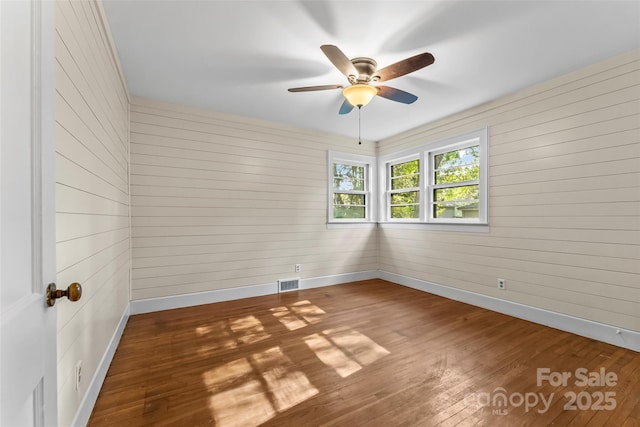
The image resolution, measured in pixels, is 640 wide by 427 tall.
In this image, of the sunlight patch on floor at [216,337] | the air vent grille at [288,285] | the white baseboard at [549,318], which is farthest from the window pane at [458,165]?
the sunlight patch on floor at [216,337]

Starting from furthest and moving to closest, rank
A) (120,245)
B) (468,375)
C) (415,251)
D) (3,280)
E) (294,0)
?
(415,251), (120,245), (468,375), (294,0), (3,280)

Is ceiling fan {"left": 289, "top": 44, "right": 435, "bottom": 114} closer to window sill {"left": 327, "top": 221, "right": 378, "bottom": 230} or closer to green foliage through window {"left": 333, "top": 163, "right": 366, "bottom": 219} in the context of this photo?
green foliage through window {"left": 333, "top": 163, "right": 366, "bottom": 219}

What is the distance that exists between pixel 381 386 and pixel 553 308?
2.32m

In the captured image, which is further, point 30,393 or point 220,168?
point 220,168

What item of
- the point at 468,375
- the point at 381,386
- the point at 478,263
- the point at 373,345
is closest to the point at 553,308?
the point at 478,263

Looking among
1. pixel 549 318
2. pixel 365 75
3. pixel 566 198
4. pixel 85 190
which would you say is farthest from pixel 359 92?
pixel 549 318

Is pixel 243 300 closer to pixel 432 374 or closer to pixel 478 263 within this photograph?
pixel 432 374

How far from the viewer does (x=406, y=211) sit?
195 inches

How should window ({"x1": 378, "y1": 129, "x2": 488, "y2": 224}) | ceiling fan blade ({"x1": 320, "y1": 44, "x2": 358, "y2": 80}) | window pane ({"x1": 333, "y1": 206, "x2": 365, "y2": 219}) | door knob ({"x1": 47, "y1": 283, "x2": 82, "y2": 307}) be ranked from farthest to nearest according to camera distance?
window pane ({"x1": 333, "y1": 206, "x2": 365, "y2": 219}), window ({"x1": 378, "y1": 129, "x2": 488, "y2": 224}), ceiling fan blade ({"x1": 320, "y1": 44, "x2": 358, "y2": 80}), door knob ({"x1": 47, "y1": 283, "x2": 82, "y2": 307})

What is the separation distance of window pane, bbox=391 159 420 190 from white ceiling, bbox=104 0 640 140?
150cm

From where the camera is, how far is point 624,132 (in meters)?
2.49

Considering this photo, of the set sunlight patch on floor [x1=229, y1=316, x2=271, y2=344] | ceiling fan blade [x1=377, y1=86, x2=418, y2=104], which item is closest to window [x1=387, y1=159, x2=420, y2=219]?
ceiling fan blade [x1=377, y1=86, x2=418, y2=104]

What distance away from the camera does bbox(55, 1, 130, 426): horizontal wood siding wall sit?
4.25 ft

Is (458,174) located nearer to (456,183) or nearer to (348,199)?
(456,183)
